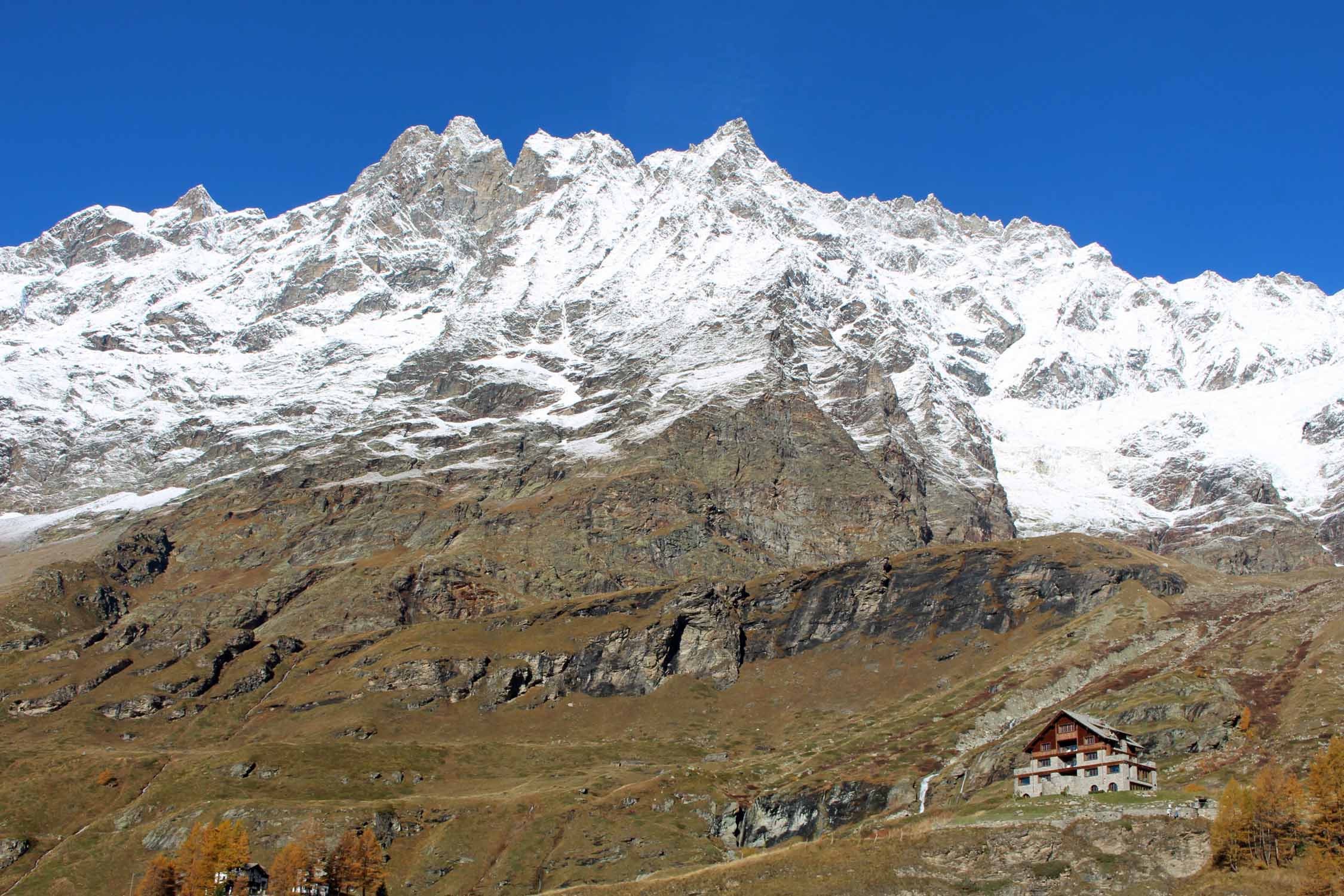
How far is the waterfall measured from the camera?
478 ft

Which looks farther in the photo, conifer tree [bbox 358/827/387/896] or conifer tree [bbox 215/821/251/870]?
conifer tree [bbox 358/827/387/896]

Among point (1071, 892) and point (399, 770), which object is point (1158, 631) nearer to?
point (1071, 892)

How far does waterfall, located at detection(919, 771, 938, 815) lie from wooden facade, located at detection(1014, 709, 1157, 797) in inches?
842

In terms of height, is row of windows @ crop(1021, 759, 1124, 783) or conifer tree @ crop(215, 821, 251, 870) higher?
row of windows @ crop(1021, 759, 1124, 783)

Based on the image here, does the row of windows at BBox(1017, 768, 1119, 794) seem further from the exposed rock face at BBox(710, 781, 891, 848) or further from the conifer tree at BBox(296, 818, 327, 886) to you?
the conifer tree at BBox(296, 818, 327, 886)

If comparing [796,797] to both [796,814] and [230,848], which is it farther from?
[230,848]

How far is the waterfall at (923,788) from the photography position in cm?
14575

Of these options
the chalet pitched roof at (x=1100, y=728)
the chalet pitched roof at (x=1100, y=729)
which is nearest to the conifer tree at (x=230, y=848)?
the chalet pitched roof at (x=1100, y=729)

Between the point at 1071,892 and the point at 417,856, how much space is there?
94.5 m

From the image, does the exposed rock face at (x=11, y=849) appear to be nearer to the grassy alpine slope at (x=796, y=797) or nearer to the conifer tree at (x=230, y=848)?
the grassy alpine slope at (x=796, y=797)

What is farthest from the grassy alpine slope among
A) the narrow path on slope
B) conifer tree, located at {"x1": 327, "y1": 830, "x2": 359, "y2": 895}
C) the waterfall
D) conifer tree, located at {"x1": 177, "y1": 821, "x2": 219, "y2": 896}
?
conifer tree, located at {"x1": 327, "y1": 830, "x2": 359, "y2": 895}

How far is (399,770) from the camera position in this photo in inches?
7539

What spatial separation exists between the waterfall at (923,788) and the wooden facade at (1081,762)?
21394mm

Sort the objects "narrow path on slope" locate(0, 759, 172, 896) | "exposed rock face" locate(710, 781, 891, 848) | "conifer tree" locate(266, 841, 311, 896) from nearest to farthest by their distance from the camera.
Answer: "conifer tree" locate(266, 841, 311, 896), "exposed rock face" locate(710, 781, 891, 848), "narrow path on slope" locate(0, 759, 172, 896)
